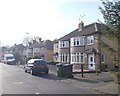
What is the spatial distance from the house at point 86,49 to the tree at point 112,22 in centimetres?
2250

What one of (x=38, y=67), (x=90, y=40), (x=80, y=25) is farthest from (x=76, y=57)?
(x=38, y=67)

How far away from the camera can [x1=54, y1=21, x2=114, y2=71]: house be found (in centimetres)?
4061

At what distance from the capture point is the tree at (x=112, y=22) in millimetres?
14688

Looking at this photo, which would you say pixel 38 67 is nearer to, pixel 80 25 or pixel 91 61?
pixel 91 61

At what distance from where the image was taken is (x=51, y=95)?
50.5 ft

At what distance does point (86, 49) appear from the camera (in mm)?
44531

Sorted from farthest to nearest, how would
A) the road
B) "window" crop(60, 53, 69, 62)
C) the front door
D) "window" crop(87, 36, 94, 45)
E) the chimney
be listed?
"window" crop(60, 53, 69, 62) → the chimney → "window" crop(87, 36, 94, 45) → the front door → the road

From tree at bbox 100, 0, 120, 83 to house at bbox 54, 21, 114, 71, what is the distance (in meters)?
22.5

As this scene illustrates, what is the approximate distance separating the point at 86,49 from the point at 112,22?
29682mm

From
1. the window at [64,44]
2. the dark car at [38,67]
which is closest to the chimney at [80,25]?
the window at [64,44]

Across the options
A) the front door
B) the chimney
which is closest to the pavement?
the front door

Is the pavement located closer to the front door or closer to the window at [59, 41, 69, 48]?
the front door

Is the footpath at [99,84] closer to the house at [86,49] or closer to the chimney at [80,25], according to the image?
the house at [86,49]

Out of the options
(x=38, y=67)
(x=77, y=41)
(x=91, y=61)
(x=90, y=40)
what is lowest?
(x=38, y=67)
